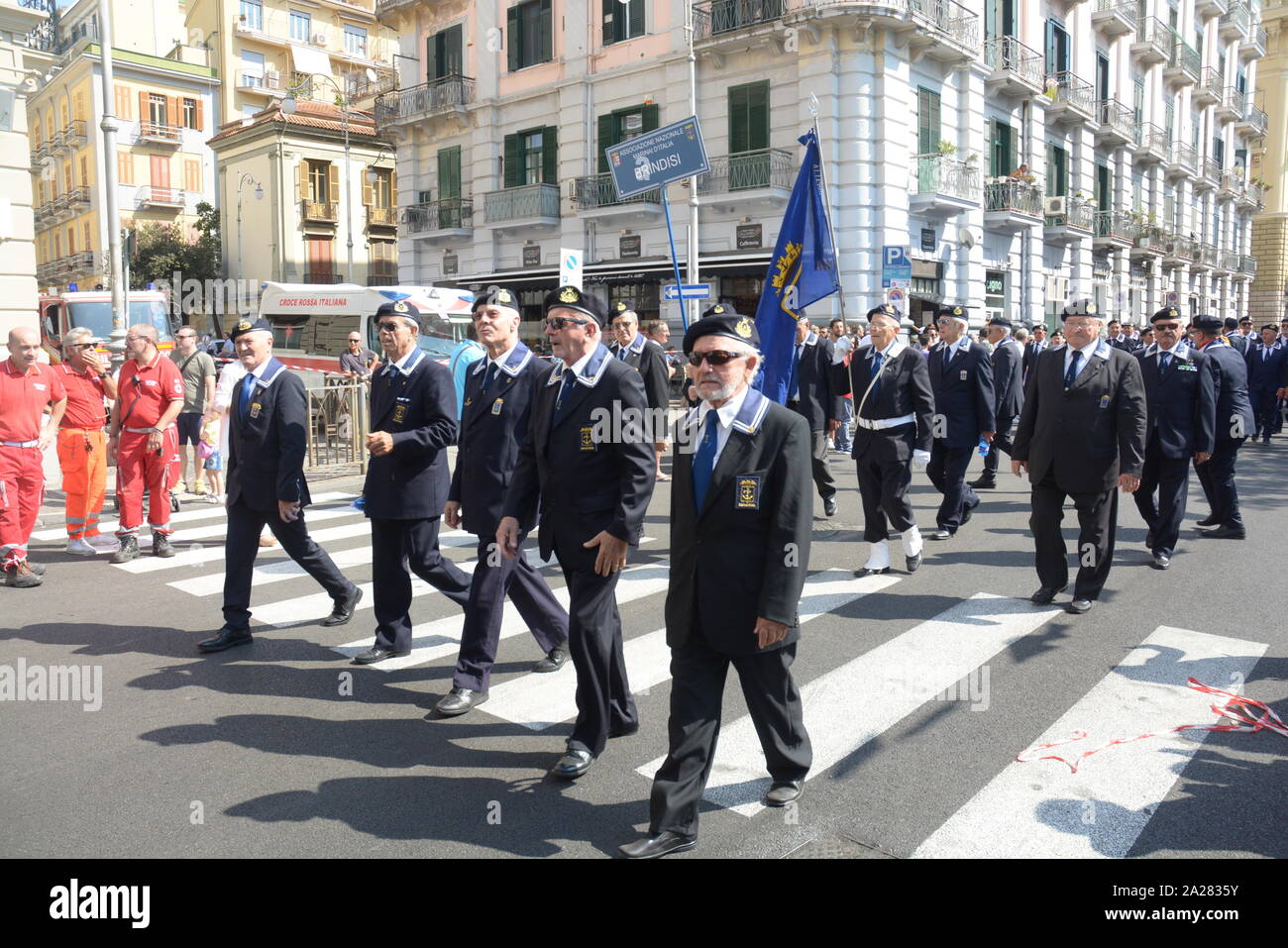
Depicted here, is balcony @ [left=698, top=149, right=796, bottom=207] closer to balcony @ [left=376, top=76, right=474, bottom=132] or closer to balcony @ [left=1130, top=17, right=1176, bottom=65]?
balcony @ [left=376, top=76, right=474, bottom=132]

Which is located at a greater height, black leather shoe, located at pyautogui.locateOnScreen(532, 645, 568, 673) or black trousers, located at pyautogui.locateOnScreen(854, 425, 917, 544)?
black trousers, located at pyautogui.locateOnScreen(854, 425, 917, 544)

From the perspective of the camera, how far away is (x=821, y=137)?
22.2 meters

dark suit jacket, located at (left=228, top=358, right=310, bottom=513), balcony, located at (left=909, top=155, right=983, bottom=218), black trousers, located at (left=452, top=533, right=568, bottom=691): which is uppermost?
balcony, located at (left=909, top=155, right=983, bottom=218)

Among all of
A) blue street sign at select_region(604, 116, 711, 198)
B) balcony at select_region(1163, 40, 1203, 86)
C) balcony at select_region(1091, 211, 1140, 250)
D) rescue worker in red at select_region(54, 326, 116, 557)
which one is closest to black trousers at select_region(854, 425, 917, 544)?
blue street sign at select_region(604, 116, 711, 198)

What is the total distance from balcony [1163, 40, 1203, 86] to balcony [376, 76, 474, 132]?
2587 cm

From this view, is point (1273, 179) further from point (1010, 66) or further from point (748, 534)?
point (748, 534)

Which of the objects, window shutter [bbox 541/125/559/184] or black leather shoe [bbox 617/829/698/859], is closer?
black leather shoe [bbox 617/829/698/859]

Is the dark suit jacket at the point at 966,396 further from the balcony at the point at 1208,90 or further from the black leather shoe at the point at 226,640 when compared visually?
the balcony at the point at 1208,90

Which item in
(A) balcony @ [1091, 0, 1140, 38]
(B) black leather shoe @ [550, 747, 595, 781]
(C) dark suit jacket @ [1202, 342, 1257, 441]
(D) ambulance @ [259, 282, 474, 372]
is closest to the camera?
(B) black leather shoe @ [550, 747, 595, 781]

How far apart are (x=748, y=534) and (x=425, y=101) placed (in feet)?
102

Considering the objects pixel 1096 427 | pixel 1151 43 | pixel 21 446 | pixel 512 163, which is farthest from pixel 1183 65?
pixel 21 446

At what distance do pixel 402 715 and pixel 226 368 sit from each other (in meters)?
8.51

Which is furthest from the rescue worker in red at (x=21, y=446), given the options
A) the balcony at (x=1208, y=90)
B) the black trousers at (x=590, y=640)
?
the balcony at (x=1208, y=90)

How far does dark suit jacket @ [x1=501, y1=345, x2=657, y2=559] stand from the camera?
4.40 m
